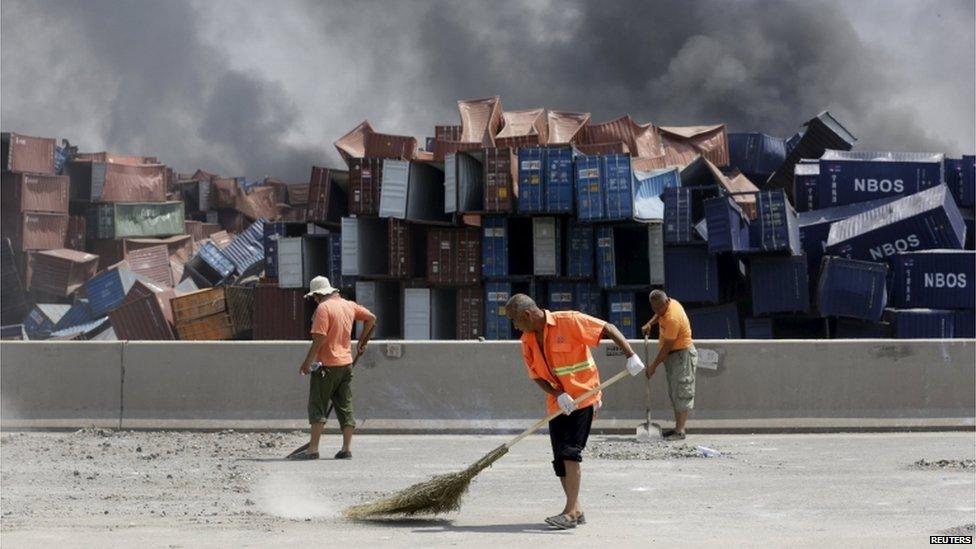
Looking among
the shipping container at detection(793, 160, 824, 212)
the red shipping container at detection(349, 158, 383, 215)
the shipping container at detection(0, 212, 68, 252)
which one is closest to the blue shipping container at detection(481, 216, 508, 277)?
the red shipping container at detection(349, 158, 383, 215)

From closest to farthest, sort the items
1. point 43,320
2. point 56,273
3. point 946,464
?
point 946,464 → point 43,320 → point 56,273

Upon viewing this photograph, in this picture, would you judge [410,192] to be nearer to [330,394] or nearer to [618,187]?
[618,187]

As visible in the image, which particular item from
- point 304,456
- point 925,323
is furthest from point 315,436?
point 925,323

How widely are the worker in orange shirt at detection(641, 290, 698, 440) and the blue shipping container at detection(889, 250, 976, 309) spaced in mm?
10742

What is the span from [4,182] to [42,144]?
159cm

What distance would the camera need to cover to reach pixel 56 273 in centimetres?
3712

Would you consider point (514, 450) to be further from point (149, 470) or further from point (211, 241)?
point (211, 241)

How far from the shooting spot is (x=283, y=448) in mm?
12227

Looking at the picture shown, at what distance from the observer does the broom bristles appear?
8008 mm

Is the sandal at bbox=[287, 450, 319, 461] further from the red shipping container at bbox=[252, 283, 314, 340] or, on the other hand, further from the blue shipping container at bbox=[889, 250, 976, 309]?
the red shipping container at bbox=[252, 283, 314, 340]

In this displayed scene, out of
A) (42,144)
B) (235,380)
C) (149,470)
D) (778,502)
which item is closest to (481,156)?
(235,380)

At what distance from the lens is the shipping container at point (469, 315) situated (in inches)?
952

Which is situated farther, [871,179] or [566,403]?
[871,179]

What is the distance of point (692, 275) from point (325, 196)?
7.86 meters
